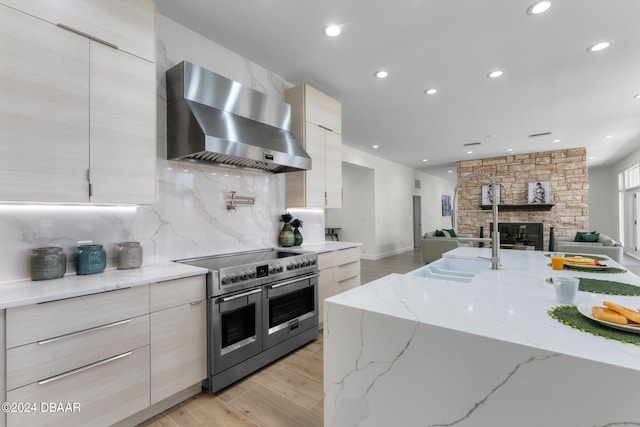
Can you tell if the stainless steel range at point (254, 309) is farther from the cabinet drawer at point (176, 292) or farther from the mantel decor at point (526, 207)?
the mantel decor at point (526, 207)

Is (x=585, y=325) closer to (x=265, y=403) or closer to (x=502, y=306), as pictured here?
(x=502, y=306)

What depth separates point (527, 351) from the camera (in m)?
0.85

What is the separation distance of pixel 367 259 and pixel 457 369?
708cm

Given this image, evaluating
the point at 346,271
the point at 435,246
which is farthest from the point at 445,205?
the point at 346,271

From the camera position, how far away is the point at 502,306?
1181mm

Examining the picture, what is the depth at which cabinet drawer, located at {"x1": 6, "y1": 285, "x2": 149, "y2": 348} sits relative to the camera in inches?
52.4

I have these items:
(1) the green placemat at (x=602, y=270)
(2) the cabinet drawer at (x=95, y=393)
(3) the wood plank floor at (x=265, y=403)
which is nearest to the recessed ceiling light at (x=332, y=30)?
(1) the green placemat at (x=602, y=270)

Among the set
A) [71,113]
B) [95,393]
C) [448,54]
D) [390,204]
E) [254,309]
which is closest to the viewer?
[95,393]

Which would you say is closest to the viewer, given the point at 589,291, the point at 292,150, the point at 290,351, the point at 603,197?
the point at 589,291

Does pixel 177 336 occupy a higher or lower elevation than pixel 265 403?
higher

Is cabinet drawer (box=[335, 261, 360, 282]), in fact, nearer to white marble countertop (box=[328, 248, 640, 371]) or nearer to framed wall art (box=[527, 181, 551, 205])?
white marble countertop (box=[328, 248, 640, 371])

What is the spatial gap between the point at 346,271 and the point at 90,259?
2441 mm

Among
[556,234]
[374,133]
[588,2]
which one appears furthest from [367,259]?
[588,2]

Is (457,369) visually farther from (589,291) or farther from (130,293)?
(130,293)
